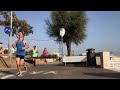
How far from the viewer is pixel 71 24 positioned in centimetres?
4406

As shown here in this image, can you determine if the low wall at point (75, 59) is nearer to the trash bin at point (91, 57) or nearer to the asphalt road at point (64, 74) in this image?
the trash bin at point (91, 57)

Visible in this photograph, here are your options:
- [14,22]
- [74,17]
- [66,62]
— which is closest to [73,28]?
[74,17]

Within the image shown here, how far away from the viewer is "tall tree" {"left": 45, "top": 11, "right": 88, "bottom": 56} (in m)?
43.8

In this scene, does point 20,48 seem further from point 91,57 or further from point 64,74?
point 91,57

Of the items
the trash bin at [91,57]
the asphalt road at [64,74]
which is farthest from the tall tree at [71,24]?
the asphalt road at [64,74]

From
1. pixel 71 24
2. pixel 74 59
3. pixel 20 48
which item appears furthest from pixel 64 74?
pixel 71 24

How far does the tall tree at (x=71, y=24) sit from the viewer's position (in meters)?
43.8

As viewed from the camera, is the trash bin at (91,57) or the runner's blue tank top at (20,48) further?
the trash bin at (91,57)

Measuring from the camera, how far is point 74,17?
44.1 metres

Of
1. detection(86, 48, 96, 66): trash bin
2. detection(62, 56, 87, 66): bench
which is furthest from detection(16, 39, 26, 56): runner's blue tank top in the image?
detection(62, 56, 87, 66): bench

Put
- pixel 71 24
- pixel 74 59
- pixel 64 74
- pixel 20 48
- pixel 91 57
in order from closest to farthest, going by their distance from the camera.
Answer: pixel 20 48 → pixel 64 74 → pixel 91 57 → pixel 74 59 → pixel 71 24
